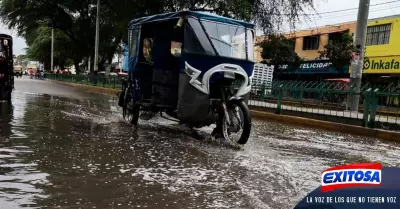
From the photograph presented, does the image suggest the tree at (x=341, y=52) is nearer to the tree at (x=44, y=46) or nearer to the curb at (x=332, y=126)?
the curb at (x=332, y=126)

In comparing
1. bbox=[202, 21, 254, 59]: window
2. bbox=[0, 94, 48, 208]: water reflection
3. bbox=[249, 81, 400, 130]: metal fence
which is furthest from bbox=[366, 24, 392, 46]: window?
bbox=[0, 94, 48, 208]: water reflection

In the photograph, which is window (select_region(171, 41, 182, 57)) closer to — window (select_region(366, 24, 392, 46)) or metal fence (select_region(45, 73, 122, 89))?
metal fence (select_region(45, 73, 122, 89))

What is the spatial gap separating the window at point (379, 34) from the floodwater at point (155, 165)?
2165cm

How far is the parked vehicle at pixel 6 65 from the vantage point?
1408 centimetres

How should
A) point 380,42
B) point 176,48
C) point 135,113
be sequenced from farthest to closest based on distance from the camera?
point 380,42 → point 135,113 → point 176,48

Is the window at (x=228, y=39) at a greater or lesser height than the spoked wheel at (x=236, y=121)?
greater

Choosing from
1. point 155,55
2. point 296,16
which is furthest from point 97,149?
point 296,16

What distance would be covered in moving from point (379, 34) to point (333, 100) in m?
19.4

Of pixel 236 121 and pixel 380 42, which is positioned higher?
pixel 380 42

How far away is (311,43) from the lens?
38.2 meters

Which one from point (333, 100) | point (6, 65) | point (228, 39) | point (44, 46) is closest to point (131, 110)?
point (228, 39)

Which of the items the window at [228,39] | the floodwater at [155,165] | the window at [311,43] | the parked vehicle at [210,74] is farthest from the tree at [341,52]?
the window at [228,39]

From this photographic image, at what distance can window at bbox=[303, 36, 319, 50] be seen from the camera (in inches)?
1468

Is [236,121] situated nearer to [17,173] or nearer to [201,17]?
[201,17]
